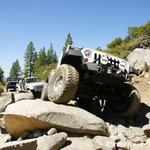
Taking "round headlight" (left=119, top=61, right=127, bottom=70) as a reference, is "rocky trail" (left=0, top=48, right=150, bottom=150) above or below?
below

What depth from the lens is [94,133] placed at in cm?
324

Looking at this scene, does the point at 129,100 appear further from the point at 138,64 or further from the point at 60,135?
the point at 138,64

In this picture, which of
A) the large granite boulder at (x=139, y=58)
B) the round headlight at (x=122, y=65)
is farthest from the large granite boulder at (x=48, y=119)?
the large granite boulder at (x=139, y=58)

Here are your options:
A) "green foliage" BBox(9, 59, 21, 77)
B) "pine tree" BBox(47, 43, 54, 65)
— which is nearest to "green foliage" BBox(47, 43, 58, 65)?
"pine tree" BBox(47, 43, 54, 65)

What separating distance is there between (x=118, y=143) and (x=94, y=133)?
22.7 inches

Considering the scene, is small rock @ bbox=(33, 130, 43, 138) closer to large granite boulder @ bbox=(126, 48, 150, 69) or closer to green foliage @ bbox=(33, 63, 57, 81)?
large granite boulder @ bbox=(126, 48, 150, 69)

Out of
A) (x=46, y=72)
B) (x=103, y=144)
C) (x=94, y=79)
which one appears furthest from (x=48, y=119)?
(x=46, y=72)

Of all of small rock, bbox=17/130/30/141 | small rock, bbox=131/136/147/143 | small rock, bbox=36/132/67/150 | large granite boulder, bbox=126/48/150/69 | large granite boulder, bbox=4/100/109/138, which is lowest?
small rock, bbox=131/136/147/143

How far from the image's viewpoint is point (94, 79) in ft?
13.1

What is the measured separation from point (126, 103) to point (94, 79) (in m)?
1.70

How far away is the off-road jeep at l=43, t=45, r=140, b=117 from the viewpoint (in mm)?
3621

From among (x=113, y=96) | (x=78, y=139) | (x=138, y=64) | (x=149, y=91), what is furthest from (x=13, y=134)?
(x=138, y=64)

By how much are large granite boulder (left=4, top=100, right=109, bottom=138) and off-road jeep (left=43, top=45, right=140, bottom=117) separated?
54cm

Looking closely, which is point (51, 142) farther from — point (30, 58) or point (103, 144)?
point (30, 58)
